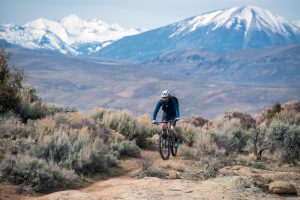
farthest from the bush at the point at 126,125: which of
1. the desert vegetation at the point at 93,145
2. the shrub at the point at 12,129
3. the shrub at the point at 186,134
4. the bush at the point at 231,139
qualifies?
the shrub at the point at 12,129

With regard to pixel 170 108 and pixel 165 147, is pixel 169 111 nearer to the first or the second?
pixel 170 108

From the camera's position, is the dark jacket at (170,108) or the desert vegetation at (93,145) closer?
the desert vegetation at (93,145)

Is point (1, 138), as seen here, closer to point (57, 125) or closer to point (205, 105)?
point (57, 125)

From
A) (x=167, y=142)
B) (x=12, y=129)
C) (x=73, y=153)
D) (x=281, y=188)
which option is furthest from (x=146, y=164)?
(x=12, y=129)

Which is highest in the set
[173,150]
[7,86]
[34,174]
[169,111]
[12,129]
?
[7,86]

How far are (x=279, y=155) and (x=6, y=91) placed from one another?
8.85 meters

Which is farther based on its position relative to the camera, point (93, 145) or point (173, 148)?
point (173, 148)

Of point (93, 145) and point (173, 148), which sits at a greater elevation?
point (93, 145)

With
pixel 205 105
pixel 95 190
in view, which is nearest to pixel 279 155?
pixel 95 190

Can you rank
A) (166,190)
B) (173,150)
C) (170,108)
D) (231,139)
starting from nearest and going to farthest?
1. (166,190)
2. (170,108)
3. (173,150)
4. (231,139)

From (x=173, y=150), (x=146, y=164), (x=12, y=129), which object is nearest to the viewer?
(x=146, y=164)

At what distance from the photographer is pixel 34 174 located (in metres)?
9.22

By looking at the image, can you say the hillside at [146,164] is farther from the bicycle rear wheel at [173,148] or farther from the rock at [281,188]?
the bicycle rear wheel at [173,148]

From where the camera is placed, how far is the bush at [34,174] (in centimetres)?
912
